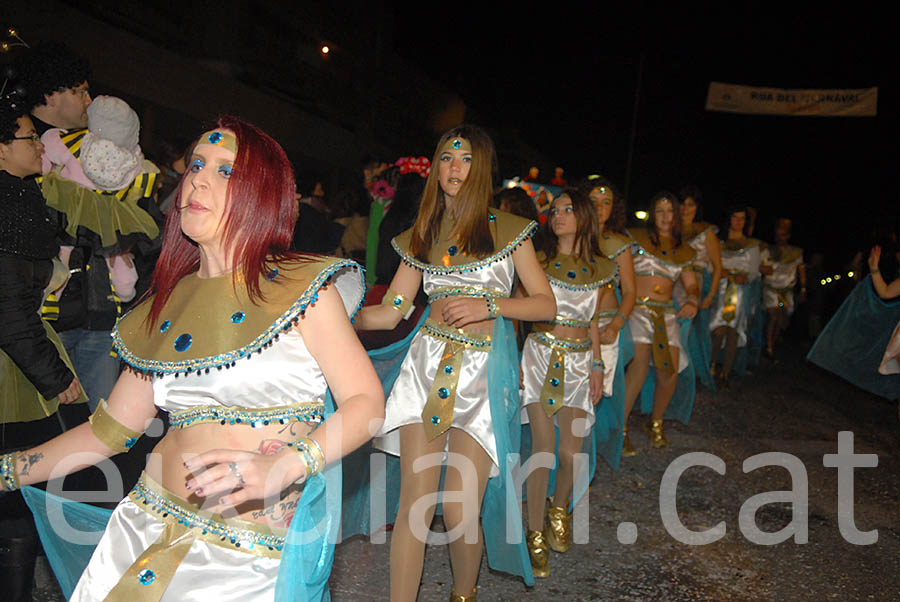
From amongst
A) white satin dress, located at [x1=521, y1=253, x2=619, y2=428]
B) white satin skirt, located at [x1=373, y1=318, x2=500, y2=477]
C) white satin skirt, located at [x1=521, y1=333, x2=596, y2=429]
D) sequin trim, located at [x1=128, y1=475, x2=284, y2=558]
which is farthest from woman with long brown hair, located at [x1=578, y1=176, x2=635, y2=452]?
→ sequin trim, located at [x1=128, y1=475, x2=284, y2=558]

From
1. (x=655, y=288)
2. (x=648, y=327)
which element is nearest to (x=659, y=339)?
(x=648, y=327)

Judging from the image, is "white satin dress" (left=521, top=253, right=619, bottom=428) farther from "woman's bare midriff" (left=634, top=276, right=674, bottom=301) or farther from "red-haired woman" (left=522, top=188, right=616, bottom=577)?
"woman's bare midriff" (left=634, top=276, right=674, bottom=301)

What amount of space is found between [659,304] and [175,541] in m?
5.47

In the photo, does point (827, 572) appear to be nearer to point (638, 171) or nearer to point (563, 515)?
point (563, 515)

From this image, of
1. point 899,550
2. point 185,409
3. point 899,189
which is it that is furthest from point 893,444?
point 899,189

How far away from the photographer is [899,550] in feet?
15.8

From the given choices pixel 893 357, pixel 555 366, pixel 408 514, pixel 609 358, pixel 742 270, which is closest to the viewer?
pixel 408 514

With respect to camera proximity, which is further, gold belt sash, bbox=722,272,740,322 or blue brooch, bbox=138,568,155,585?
gold belt sash, bbox=722,272,740,322

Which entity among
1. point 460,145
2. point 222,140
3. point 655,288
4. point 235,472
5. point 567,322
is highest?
point 460,145

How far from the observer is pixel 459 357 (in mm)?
3455

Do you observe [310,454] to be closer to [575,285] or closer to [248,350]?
[248,350]

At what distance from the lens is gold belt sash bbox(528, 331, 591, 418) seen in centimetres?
445

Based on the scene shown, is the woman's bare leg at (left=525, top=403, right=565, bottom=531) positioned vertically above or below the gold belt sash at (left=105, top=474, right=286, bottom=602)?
below

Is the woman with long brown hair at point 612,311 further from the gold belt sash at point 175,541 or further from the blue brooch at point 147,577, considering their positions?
the blue brooch at point 147,577
